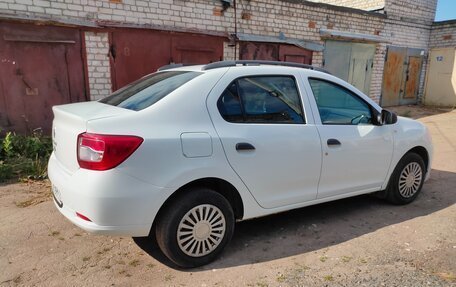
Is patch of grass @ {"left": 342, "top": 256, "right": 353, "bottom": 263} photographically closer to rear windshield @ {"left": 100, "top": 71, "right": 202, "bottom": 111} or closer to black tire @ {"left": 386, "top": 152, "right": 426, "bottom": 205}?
black tire @ {"left": 386, "top": 152, "right": 426, "bottom": 205}

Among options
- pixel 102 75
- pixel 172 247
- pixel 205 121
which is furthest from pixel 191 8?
pixel 172 247

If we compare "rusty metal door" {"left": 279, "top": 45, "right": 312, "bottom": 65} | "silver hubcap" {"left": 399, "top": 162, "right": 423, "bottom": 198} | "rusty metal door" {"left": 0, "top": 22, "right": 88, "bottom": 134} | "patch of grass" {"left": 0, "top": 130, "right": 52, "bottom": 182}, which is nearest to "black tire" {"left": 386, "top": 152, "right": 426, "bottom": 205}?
"silver hubcap" {"left": 399, "top": 162, "right": 423, "bottom": 198}

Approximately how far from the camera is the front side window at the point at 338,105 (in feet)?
11.2

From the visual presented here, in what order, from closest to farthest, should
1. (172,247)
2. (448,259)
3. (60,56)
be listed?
(172,247)
(448,259)
(60,56)

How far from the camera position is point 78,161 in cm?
250

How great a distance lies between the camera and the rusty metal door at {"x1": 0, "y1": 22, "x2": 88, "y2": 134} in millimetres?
5922

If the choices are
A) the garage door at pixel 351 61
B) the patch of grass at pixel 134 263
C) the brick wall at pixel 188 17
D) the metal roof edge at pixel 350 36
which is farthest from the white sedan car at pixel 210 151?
the garage door at pixel 351 61

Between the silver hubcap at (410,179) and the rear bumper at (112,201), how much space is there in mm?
2899

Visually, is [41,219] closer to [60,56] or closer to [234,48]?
[60,56]

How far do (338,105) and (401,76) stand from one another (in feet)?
36.5

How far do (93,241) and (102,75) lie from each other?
14.6 ft

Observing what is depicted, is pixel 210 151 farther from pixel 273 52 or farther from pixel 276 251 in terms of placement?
pixel 273 52

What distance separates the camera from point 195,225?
9.01 feet

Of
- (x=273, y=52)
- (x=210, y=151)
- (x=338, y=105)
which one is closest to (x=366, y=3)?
(x=273, y=52)
